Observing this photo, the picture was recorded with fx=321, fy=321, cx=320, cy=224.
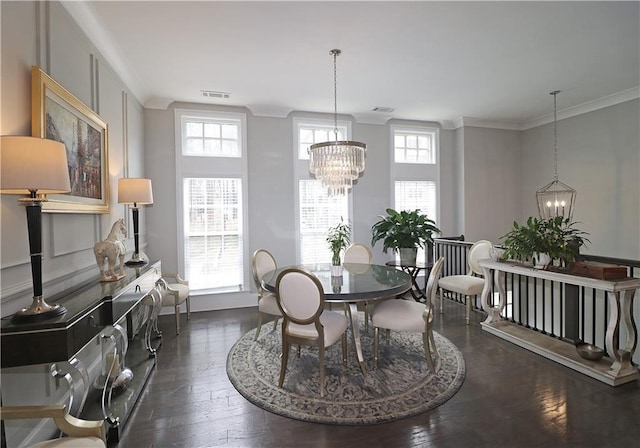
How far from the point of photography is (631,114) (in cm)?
466

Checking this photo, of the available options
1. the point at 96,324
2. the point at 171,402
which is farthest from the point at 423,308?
the point at 96,324

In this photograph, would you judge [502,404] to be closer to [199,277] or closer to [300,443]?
[300,443]

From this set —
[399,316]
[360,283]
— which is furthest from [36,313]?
[399,316]

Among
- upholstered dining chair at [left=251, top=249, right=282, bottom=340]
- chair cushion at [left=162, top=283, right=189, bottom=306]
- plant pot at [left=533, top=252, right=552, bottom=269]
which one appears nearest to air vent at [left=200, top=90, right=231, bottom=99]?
upholstered dining chair at [left=251, top=249, right=282, bottom=340]

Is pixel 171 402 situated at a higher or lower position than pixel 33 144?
lower

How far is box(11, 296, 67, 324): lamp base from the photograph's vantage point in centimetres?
158

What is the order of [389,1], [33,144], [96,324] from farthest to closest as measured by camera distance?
[389,1] → [96,324] → [33,144]

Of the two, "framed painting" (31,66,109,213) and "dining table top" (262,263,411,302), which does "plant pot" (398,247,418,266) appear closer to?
"dining table top" (262,263,411,302)

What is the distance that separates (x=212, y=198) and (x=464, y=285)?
152 inches

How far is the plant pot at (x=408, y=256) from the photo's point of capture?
4875mm

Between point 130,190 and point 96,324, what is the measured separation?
69.5 inches

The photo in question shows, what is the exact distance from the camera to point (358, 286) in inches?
115

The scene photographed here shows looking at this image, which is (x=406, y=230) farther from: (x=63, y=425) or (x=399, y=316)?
(x=63, y=425)

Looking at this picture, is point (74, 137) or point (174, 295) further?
point (174, 295)
